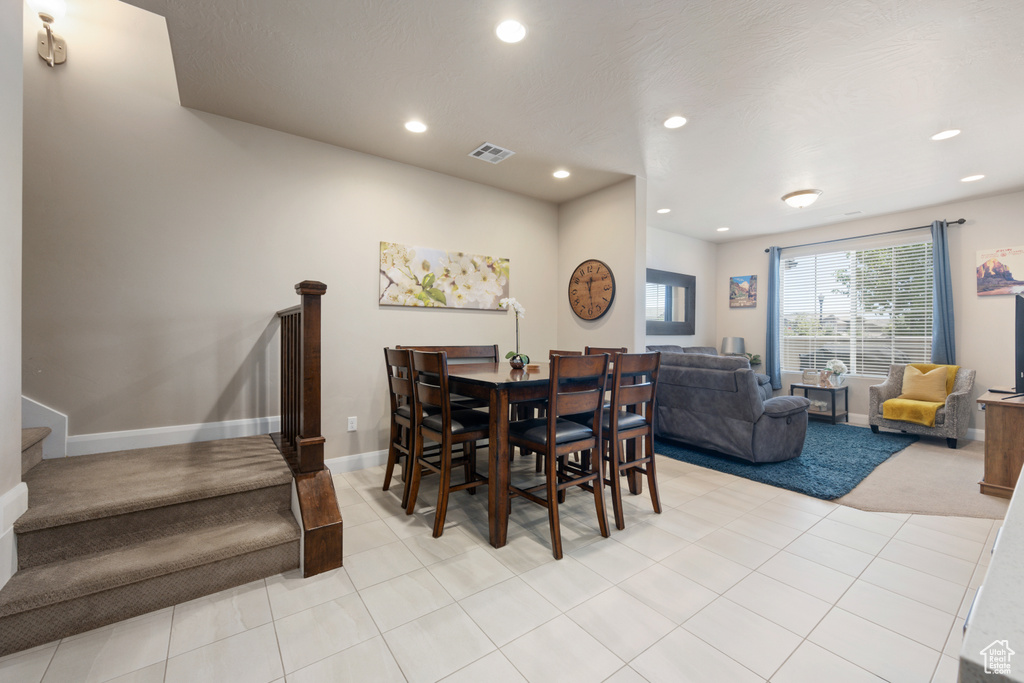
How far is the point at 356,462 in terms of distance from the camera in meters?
3.49

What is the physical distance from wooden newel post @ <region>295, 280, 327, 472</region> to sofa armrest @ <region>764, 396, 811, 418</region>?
11.0 ft

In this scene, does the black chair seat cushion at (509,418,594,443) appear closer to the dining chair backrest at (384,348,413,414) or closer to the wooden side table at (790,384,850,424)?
the dining chair backrest at (384,348,413,414)

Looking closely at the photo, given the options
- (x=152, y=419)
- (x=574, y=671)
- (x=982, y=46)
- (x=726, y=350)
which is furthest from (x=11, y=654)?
(x=726, y=350)

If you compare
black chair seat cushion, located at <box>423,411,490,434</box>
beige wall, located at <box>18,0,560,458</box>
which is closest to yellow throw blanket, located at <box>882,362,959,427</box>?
black chair seat cushion, located at <box>423,411,490,434</box>

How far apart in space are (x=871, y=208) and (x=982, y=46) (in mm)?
3345

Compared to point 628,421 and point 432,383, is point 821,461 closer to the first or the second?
point 628,421

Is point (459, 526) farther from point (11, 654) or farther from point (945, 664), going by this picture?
point (945, 664)

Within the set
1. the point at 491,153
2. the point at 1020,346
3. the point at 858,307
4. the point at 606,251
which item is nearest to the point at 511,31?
the point at 491,153

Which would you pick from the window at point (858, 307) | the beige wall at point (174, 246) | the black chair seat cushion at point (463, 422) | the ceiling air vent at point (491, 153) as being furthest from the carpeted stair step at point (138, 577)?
the window at point (858, 307)

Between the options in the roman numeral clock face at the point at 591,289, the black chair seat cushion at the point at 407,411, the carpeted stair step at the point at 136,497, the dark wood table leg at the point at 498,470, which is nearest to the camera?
the carpeted stair step at the point at 136,497

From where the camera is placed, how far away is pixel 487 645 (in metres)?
1.58

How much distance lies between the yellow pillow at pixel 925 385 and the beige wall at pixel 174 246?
5350 millimetres

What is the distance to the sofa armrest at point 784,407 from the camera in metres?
3.60

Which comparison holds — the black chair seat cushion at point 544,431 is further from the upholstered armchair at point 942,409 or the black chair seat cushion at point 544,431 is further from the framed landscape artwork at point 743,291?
the framed landscape artwork at point 743,291
